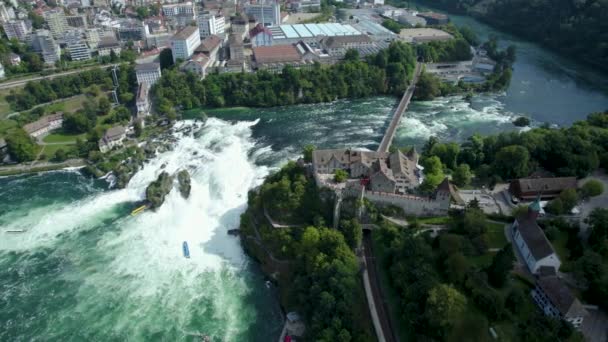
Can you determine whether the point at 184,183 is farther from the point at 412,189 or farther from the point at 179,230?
the point at 412,189

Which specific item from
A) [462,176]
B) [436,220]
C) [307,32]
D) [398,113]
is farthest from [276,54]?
[436,220]

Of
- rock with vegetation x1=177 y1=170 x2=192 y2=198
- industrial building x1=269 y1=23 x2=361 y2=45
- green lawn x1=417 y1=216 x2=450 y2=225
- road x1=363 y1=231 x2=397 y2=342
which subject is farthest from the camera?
industrial building x1=269 y1=23 x2=361 y2=45

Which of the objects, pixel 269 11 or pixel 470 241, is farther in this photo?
pixel 269 11

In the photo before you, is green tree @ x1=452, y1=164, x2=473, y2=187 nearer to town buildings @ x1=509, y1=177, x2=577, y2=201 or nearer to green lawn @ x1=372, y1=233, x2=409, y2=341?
town buildings @ x1=509, y1=177, x2=577, y2=201

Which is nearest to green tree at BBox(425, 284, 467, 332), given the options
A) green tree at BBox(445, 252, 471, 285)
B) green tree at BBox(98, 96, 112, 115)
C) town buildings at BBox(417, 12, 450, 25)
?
green tree at BBox(445, 252, 471, 285)

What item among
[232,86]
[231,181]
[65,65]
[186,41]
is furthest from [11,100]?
[231,181]

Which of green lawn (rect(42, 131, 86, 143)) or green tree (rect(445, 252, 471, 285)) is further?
green lawn (rect(42, 131, 86, 143))

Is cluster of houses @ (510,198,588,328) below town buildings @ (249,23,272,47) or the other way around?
below

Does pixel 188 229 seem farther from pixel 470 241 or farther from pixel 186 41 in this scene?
pixel 186 41
